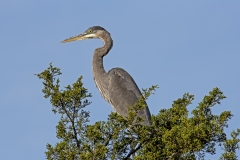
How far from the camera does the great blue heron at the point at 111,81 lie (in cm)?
952

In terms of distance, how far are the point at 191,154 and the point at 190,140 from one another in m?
0.24

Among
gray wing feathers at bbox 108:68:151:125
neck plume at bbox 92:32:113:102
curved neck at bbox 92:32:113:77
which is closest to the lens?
gray wing feathers at bbox 108:68:151:125

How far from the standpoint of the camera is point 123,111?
948cm

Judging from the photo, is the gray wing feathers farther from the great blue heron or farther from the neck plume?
the neck plume

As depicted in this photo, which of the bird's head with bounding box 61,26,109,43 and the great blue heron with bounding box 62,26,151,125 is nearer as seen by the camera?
the great blue heron with bounding box 62,26,151,125

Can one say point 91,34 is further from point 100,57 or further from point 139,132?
point 139,132

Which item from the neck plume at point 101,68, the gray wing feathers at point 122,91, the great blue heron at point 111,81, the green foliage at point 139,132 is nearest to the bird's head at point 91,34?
the great blue heron at point 111,81

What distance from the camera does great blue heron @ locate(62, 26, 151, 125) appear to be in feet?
31.2

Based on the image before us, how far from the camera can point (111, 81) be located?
986cm

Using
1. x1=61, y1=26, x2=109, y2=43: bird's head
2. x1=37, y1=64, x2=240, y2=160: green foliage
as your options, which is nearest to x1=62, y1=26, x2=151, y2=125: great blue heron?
x1=61, y1=26, x2=109, y2=43: bird's head

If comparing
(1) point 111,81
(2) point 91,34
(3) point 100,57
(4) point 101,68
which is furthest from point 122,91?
(2) point 91,34

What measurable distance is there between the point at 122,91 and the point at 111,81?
335 millimetres

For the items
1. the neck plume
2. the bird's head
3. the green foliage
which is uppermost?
the bird's head

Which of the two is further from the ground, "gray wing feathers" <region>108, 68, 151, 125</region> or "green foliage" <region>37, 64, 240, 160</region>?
"gray wing feathers" <region>108, 68, 151, 125</region>
